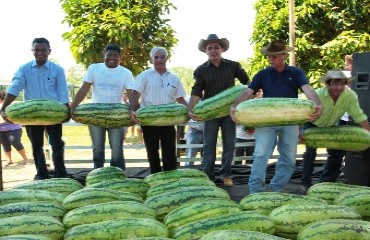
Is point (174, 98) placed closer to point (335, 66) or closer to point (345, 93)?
point (345, 93)

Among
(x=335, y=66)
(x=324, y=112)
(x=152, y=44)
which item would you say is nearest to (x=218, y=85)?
(x=324, y=112)

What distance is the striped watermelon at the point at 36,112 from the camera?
16.1ft

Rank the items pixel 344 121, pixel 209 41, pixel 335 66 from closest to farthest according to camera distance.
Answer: pixel 209 41
pixel 344 121
pixel 335 66

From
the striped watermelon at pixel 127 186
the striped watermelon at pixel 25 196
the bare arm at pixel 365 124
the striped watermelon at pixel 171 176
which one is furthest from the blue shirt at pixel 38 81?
the bare arm at pixel 365 124

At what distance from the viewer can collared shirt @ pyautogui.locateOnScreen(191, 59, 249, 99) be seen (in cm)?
541

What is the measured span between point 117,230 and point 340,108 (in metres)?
3.31

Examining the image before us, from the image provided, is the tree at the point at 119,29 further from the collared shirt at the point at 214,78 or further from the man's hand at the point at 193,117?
the man's hand at the point at 193,117

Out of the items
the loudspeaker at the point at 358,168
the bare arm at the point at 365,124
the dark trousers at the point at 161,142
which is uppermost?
the bare arm at the point at 365,124

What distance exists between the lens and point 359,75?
555cm

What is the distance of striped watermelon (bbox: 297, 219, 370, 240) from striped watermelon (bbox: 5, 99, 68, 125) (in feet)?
10.8

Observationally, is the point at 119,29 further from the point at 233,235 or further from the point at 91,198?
the point at 233,235

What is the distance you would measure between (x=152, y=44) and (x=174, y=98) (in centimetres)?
870

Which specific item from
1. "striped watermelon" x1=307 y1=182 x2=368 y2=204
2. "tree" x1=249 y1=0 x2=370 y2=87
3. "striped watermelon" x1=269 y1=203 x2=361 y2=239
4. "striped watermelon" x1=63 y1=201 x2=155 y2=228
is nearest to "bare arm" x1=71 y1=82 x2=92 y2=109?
"striped watermelon" x1=63 y1=201 x2=155 y2=228

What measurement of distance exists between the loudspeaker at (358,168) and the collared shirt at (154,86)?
2.37 metres
